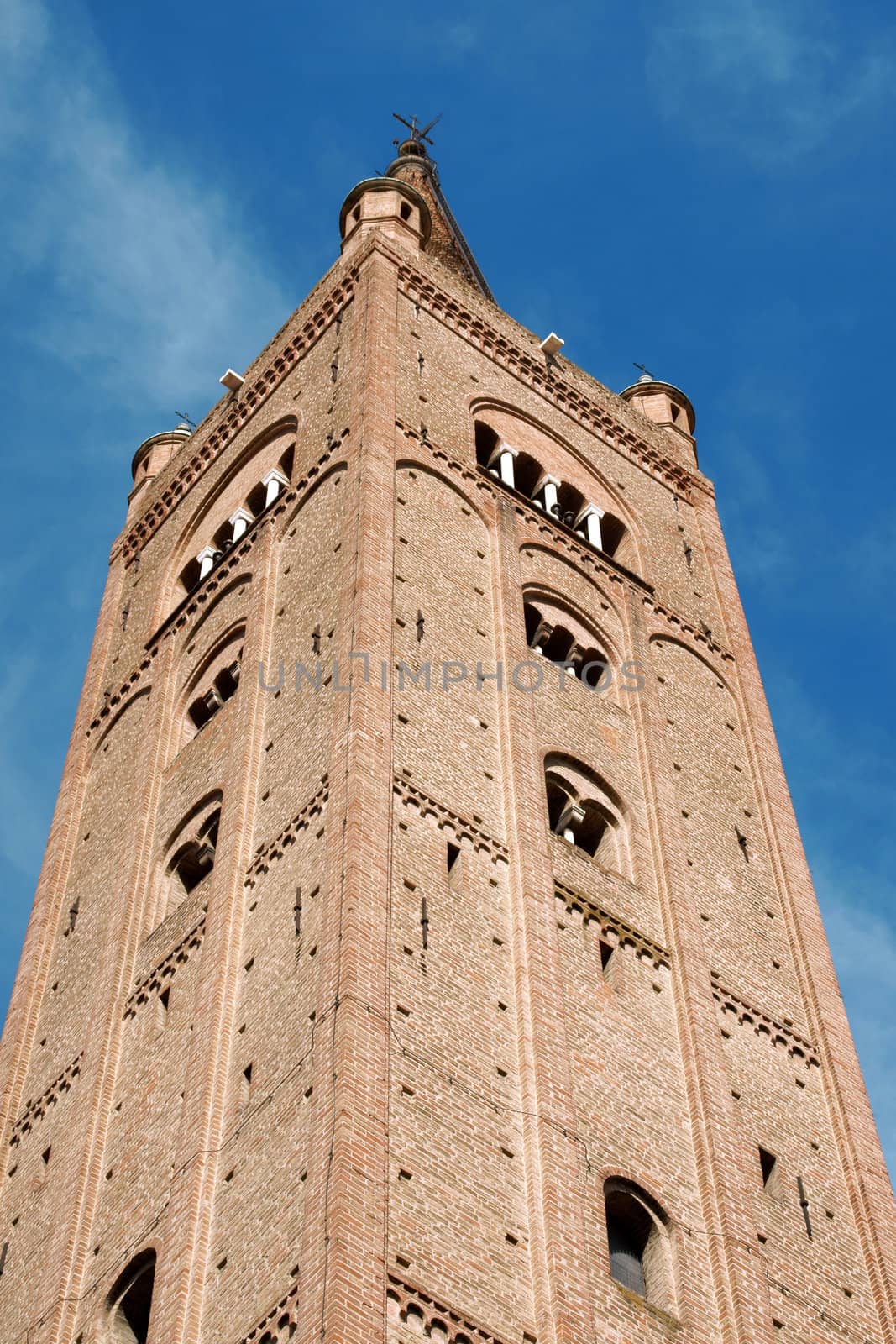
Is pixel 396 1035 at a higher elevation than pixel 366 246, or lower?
lower

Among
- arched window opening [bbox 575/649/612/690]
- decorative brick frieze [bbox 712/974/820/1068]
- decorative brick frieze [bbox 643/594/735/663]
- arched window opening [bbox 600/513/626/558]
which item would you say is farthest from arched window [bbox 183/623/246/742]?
decorative brick frieze [bbox 712/974/820/1068]

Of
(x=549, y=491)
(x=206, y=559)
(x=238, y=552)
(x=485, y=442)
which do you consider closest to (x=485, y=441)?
(x=485, y=442)

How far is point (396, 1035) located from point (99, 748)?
12.0 meters

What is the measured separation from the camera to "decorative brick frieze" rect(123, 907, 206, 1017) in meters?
24.8

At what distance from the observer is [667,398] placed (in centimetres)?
3884

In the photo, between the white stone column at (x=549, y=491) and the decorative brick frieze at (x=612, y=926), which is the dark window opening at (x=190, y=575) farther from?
the decorative brick frieze at (x=612, y=926)

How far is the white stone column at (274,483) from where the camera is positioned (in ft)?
104

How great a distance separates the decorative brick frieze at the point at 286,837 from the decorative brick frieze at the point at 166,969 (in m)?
0.82

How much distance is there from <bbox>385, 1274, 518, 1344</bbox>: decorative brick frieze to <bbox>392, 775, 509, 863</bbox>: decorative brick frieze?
6145mm

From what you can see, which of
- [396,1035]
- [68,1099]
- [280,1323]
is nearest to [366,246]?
[68,1099]

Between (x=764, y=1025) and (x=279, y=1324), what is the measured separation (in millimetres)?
8345

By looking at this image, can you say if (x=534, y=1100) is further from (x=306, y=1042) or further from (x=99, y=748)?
(x=99, y=748)

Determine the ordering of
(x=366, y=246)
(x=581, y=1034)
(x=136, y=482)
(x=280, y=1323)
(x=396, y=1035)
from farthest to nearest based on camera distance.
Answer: (x=136, y=482) → (x=366, y=246) → (x=581, y=1034) → (x=396, y=1035) → (x=280, y=1323)

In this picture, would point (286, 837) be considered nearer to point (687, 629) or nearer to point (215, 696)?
point (215, 696)
